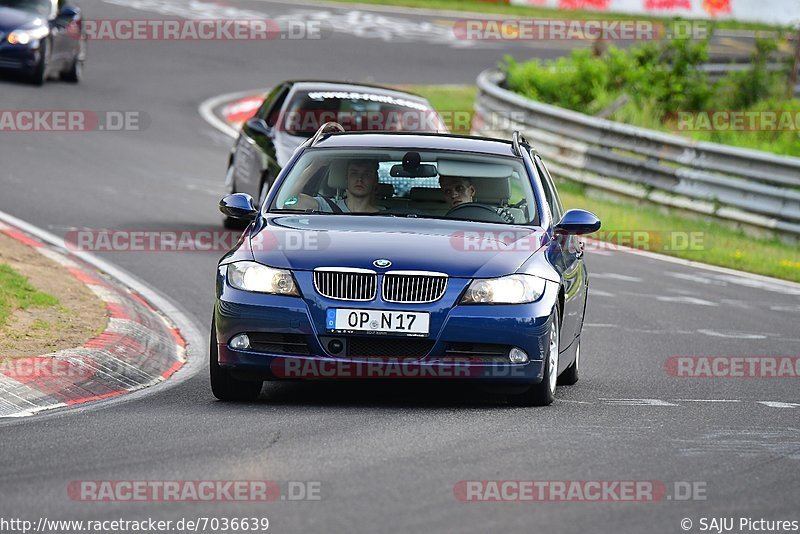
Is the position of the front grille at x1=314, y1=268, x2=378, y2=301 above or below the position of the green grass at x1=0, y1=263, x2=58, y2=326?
above

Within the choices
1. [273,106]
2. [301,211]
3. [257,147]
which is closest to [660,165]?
[273,106]

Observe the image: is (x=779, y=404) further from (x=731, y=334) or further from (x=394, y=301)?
(x=731, y=334)

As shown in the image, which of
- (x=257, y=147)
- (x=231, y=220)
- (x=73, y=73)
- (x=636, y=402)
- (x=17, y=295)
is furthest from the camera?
(x=73, y=73)

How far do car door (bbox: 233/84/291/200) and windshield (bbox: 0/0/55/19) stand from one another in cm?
997

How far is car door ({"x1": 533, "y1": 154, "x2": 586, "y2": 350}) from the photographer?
31.3 feet

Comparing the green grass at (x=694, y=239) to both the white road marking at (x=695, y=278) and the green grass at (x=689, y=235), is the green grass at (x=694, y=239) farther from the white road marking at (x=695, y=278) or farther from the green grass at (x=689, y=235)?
the white road marking at (x=695, y=278)

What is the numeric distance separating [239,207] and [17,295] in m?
2.36

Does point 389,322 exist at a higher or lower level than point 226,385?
higher

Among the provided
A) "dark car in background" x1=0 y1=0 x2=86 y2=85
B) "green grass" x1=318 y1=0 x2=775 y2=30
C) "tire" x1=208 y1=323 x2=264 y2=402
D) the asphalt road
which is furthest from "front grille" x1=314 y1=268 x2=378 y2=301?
"green grass" x1=318 y1=0 x2=775 y2=30

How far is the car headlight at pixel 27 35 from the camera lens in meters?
25.7

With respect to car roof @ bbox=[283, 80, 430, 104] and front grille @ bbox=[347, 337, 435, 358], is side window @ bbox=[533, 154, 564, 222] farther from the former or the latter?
car roof @ bbox=[283, 80, 430, 104]

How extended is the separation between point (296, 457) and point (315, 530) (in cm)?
133

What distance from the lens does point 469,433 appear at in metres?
7.93

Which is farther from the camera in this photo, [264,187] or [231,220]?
[231,220]
